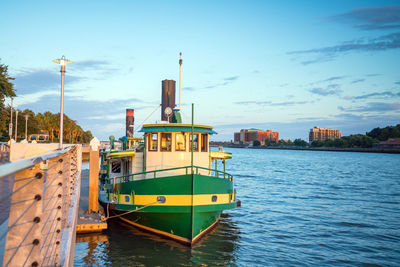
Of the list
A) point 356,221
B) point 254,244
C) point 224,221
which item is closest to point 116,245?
point 254,244

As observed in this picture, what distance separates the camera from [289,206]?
1062 inches

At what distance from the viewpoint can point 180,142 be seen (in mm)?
15766

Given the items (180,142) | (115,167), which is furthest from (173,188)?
(115,167)

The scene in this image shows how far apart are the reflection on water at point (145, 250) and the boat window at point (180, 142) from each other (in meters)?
4.44

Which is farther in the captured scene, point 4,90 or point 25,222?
point 4,90

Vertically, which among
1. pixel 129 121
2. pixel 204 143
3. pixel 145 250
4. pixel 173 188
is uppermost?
pixel 129 121

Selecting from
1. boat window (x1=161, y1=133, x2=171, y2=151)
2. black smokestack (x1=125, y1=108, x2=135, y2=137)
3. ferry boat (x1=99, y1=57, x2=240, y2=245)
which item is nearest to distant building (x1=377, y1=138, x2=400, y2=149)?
black smokestack (x1=125, y1=108, x2=135, y2=137)

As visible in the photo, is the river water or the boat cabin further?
the boat cabin

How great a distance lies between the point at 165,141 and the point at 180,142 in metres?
0.79

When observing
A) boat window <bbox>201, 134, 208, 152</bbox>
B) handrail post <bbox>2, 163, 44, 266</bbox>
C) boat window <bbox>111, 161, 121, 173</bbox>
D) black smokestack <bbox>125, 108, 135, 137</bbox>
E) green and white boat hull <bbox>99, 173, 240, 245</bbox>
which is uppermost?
black smokestack <bbox>125, 108, 135, 137</bbox>

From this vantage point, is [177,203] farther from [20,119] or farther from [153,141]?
[20,119]

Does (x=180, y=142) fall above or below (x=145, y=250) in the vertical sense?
above

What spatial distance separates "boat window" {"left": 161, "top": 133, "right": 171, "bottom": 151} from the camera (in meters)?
15.8

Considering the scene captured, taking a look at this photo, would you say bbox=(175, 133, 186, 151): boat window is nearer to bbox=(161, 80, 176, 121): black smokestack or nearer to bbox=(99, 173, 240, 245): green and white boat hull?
bbox=(99, 173, 240, 245): green and white boat hull
